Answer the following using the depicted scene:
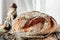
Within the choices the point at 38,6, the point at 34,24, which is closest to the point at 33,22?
the point at 34,24

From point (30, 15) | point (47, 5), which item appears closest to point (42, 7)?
point (47, 5)

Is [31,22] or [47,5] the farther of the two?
[47,5]

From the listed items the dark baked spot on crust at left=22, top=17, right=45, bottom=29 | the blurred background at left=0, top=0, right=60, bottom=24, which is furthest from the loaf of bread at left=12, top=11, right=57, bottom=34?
the blurred background at left=0, top=0, right=60, bottom=24

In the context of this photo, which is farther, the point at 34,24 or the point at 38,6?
the point at 38,6

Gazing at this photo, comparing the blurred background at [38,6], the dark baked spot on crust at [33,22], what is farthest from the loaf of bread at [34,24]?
the blurred background at [38,6]

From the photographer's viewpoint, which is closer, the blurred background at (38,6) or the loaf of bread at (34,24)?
the loaf of bread at (34,24)

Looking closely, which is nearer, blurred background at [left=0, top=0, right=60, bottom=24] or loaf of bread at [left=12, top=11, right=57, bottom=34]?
loaf of bread at [left=12, top=11, right=57, bottom=34]

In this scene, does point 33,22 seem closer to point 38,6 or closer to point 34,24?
point 34,24

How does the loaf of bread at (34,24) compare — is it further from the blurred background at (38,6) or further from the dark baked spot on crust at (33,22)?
the blurred background at (38,6)

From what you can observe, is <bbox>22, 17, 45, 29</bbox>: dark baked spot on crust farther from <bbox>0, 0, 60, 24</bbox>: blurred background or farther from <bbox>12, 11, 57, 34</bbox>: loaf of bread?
<bbox>0, 0, 60, 24</bbox>: blurred background

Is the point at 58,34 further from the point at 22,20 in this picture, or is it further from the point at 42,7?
the point at 42,7

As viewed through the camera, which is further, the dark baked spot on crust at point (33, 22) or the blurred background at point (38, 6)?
the blurred background at point (38, 6)
